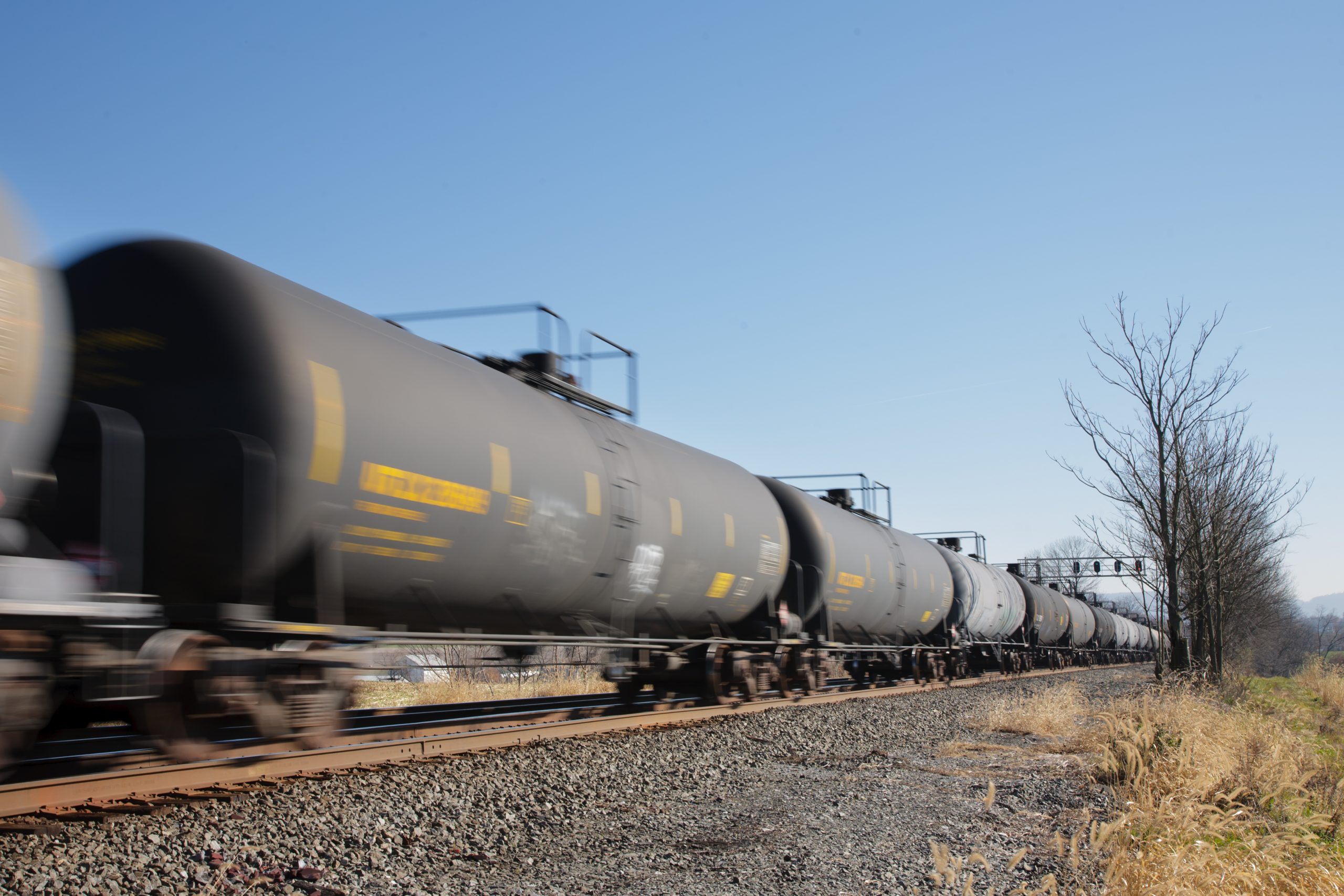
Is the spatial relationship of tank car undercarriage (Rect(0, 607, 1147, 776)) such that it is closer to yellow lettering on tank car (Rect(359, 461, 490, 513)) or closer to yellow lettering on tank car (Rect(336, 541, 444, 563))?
yellow lettering on tank car (Rect(336, 541, 444, 563))

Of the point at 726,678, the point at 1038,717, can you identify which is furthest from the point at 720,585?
the point at 1038,717

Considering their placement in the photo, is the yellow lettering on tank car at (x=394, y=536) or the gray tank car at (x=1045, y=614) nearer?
the yellow lettering on tank car at (x=394, y=536)

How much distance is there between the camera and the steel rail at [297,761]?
560 cm

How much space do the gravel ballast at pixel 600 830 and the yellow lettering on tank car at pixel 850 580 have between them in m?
6.68

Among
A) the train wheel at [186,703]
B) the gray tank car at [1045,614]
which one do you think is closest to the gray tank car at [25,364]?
the train wheel at [186,703]

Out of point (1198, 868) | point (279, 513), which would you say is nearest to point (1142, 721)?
point (1198, 868)

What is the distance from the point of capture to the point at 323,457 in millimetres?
6953

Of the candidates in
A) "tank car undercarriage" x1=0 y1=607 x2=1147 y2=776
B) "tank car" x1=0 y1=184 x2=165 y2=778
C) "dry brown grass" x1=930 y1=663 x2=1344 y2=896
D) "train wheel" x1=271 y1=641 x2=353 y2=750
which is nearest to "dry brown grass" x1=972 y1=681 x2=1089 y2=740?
"dry brown grass" x1=930 y1=663 x2=1344 y2=896

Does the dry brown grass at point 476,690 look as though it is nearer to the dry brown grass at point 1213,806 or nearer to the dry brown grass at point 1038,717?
the dry brown grass at point 1038,717

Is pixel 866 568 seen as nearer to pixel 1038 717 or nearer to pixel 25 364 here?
pixel 1038 717

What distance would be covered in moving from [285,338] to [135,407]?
108 centimetres

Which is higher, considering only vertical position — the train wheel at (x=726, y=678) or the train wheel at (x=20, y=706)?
the train wheel at (x=20, y=706)

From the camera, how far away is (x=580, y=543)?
9781 millimetres

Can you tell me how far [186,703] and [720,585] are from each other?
7498 mm
